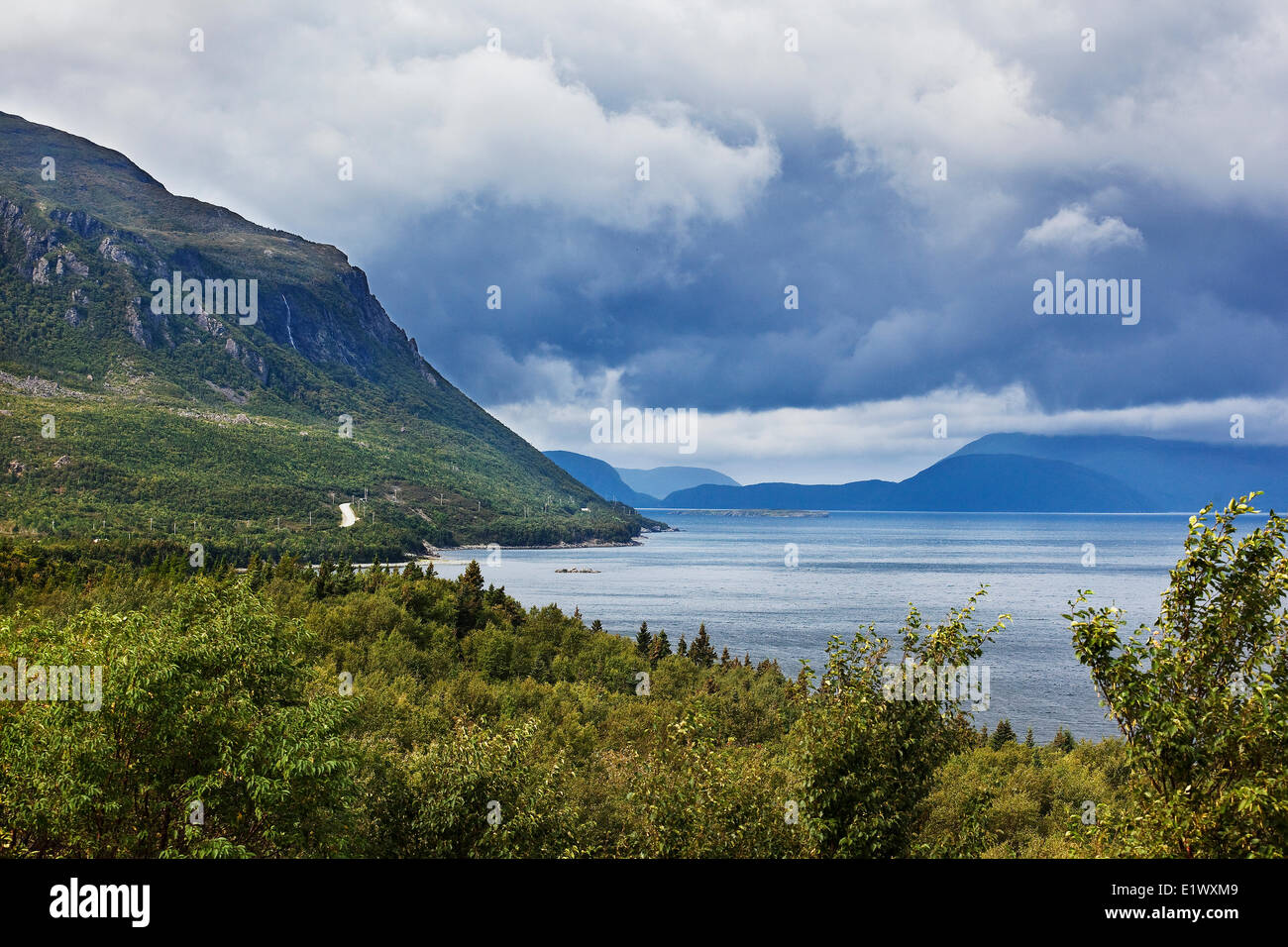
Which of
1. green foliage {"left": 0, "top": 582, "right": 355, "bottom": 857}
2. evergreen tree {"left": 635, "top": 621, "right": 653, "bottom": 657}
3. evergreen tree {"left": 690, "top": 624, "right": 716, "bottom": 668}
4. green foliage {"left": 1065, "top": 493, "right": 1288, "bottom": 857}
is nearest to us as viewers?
green foliage {"left": 1065, "top": 493, "right": 1288, "bottom": 857}

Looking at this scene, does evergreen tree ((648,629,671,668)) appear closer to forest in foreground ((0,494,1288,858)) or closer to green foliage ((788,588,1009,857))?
forest in foreground ((0,494,1288,858))

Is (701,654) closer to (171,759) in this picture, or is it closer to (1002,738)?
(1002,738)

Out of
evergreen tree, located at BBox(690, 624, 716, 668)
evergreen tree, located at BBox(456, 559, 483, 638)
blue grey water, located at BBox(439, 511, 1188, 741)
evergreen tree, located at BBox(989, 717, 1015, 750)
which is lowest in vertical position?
blue grey water, located at BBox(439, 511, 1188, 741)

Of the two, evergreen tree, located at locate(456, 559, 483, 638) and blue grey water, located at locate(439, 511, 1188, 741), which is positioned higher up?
evergreen tree, located at locate(456, 559, 483, 638)

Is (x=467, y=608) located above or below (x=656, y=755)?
below

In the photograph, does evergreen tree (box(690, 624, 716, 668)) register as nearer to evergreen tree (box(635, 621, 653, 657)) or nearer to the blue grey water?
evergreen tree (box(635, 621, 653, 657))

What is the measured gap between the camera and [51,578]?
85.1 m

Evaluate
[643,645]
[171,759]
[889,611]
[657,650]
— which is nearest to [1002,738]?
[657,650]

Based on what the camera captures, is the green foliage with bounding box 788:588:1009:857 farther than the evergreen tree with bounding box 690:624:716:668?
No

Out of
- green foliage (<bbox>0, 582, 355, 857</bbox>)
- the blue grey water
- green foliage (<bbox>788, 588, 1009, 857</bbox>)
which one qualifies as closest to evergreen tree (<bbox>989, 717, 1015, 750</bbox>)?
the blue grey water

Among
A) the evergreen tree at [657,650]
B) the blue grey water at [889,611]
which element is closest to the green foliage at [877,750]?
the blue grey water at [889,611]

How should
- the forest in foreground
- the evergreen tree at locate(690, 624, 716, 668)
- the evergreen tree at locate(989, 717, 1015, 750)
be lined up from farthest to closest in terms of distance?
the evergreen tree at locate(690, 624, 716, 668)
the evergreen tree at locate(989, 717, 1015, 750)
the forest in foreground

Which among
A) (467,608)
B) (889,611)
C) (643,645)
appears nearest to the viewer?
(467,608)
